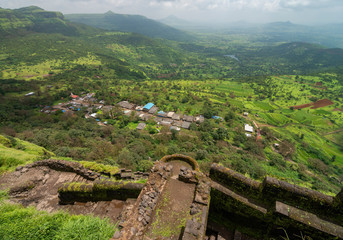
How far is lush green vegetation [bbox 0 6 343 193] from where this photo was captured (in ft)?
99.8

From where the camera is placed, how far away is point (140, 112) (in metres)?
65.0

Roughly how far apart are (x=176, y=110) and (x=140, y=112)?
1538cm

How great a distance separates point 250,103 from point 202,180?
85.4m

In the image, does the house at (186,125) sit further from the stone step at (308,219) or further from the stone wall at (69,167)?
the stone step at (308,219)

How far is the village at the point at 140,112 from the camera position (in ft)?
180

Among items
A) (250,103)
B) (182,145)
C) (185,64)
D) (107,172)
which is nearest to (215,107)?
(250,103)

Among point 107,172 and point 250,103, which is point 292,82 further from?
point 107,172

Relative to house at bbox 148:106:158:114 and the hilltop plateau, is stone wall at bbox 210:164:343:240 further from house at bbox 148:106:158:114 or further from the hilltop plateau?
house at bbox 148:106:158:114

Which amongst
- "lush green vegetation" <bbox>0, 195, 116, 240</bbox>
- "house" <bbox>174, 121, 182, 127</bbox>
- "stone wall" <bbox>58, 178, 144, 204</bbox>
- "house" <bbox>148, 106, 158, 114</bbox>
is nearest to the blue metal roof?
"house" <bbox>148, 106, 158, 114</bbox>

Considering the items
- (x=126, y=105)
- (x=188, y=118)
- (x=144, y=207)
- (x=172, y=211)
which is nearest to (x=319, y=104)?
(x=188, y=118)

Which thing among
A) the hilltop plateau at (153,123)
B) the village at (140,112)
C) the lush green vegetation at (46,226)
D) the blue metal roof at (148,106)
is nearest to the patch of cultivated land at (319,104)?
the hilltop plateau at (153,123)

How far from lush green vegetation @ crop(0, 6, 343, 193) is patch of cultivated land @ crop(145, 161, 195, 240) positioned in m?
7.71

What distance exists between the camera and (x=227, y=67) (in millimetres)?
190250

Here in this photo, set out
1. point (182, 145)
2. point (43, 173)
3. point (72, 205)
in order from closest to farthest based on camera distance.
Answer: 1. point (72, 205)
2. point (43, 173)
3. point (182, 145)
